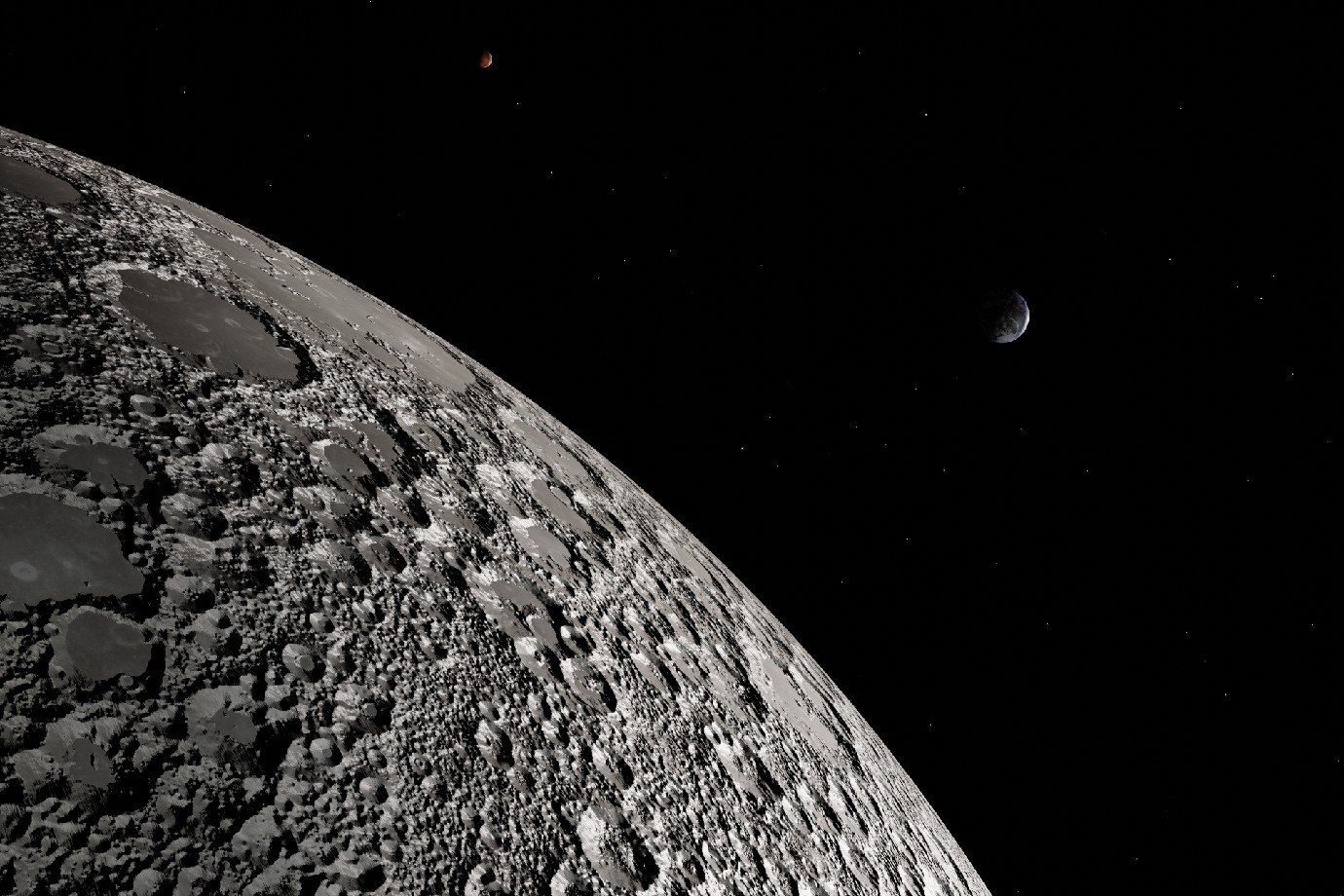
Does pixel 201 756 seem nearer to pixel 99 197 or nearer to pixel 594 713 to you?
pixel 594 713

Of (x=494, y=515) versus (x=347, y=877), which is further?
(x=494, y=515)

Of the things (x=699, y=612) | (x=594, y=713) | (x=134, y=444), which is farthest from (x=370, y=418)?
(x=699, y=612)

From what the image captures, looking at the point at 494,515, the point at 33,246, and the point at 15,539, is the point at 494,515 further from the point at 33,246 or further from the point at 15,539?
the point at 33,246

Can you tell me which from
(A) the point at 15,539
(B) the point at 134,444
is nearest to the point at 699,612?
(B) the point at 134,444

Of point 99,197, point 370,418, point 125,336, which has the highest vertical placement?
point 370,418

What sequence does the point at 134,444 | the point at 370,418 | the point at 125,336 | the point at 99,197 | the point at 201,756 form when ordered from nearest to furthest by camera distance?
the point at 201,756
the point at 134,444
the point at 125,336
the point at 370,418
the point at 99,197

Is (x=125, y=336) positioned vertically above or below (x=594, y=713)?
below

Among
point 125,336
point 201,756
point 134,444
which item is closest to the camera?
point 201,756
